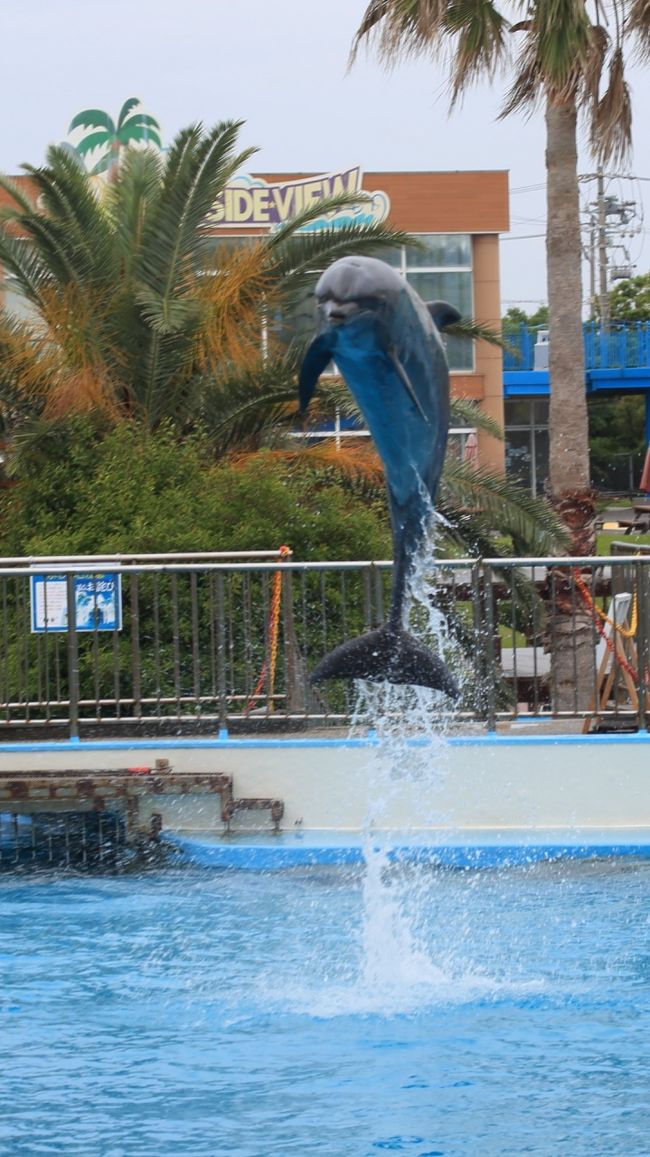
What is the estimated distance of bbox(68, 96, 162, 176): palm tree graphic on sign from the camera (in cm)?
3014

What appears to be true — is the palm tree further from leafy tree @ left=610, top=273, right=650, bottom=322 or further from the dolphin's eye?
leafy tree @ left=610, top=273, right=650, bottom=322

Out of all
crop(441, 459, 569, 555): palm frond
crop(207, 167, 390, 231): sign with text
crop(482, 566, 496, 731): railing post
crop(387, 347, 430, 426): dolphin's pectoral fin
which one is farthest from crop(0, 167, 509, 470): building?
crop(387, 347, 430, 426): dolphin's pectoral fin

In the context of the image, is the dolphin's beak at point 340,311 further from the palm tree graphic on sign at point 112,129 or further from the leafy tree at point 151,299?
the palm tree graphic on sign at point 112,129

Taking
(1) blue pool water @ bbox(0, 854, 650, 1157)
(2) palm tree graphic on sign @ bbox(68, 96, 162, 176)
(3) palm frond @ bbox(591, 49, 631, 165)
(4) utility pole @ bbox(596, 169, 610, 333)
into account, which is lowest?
(1) blue pool water @ bbox(0, 854, 650, 1157)

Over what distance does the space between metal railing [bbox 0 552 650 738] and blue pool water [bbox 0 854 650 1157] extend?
1.13 metres

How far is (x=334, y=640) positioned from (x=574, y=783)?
7.39ft

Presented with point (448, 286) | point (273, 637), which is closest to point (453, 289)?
point (448, 286)

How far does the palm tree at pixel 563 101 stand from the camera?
46.1 ft

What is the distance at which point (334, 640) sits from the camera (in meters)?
12.0

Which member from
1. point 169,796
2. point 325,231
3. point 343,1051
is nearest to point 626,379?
point 325,231

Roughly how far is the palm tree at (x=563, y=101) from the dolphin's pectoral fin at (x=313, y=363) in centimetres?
830

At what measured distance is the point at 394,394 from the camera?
620 centimetres

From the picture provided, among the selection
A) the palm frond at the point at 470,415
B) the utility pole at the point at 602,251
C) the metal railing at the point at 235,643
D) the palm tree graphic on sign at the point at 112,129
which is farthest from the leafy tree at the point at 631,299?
the metal railing at the point at 235,643

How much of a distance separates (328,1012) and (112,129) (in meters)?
25.5
